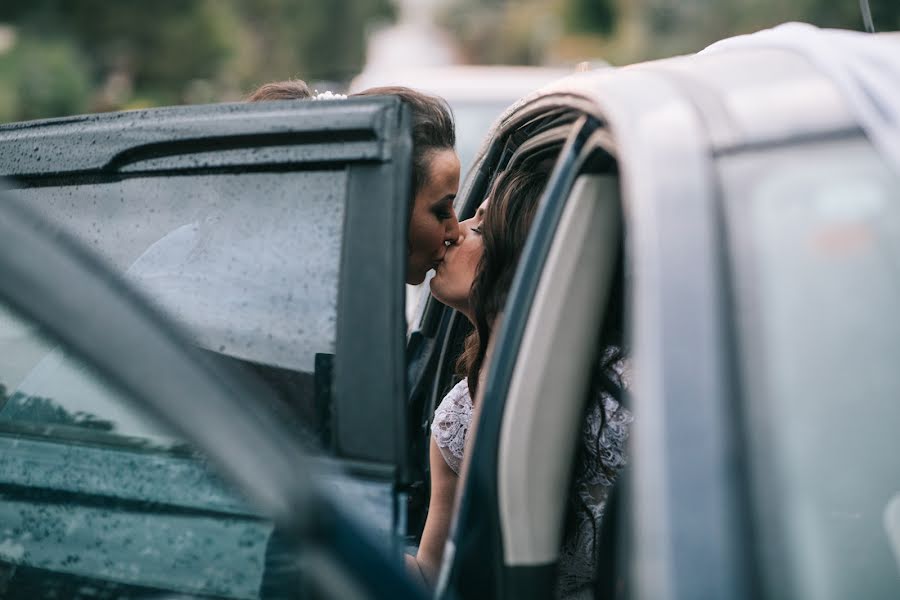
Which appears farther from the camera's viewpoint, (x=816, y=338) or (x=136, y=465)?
(x=136, y=465)

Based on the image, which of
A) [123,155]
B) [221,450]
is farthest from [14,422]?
[221,450]

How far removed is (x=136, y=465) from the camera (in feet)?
4.98

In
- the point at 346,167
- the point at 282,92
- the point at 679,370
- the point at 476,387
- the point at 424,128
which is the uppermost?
the point at 282,92

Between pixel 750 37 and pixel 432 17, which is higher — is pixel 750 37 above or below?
below

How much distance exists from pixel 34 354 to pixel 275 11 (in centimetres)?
3606

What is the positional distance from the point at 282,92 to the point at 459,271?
0.54 meters

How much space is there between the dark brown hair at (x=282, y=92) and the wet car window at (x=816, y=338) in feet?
3.90

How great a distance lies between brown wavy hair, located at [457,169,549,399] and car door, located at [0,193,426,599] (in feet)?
2.10

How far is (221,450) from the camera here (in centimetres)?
99

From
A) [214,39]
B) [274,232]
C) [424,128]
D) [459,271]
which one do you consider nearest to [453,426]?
[459,271]

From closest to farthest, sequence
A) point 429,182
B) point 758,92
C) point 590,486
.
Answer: point 758,92 < point 590,486 < point 429,182

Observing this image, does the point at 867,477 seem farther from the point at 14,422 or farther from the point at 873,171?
the point at 14,422

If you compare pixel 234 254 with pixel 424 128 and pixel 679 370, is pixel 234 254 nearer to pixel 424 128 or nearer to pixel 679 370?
pixel 424 128

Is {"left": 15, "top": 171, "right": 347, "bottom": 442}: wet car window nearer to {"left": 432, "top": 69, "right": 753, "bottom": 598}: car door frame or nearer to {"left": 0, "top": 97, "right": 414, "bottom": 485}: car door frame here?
{"left": 0, "top": 97, "right": 414, "bottom": 485}: car door frame
